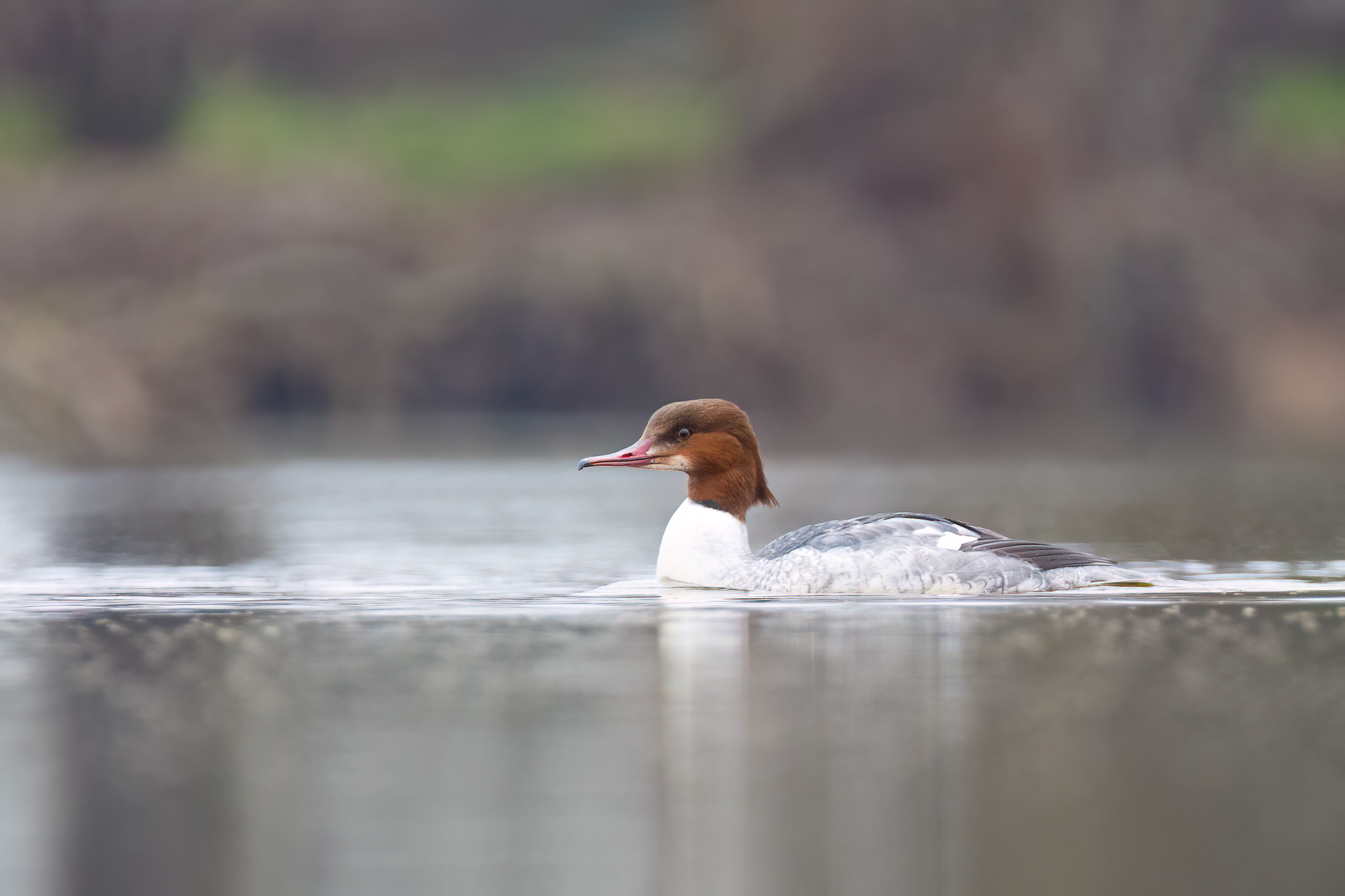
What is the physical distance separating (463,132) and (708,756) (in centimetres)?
2723

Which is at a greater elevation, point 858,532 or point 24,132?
point 24,132

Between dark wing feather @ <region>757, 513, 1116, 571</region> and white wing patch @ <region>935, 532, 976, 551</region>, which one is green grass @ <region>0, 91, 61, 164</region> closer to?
dark wing feather @ <region>757, 513, 1116, 571</region>

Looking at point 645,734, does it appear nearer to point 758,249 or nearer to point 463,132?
point 758,249

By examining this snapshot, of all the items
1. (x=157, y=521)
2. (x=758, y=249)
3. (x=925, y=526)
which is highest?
(x=758, y=249)

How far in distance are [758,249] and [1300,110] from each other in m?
10.0

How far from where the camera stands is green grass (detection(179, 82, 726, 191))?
2902 cm

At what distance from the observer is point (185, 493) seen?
1545 cm

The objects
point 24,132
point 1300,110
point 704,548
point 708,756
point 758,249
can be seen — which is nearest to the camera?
point 708,756

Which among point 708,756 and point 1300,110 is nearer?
point 708,756

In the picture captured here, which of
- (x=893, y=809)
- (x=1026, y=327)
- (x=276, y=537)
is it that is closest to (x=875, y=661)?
(x=893, y=809)

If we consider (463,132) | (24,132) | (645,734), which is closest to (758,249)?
(463,132)

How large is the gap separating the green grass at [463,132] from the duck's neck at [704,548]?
20.4 meters

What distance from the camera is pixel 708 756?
512 cm

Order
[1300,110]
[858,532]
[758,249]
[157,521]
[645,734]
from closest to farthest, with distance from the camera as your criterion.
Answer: [645,734] → [858,532] → [157,521] → [758,249] → [1300,110]
